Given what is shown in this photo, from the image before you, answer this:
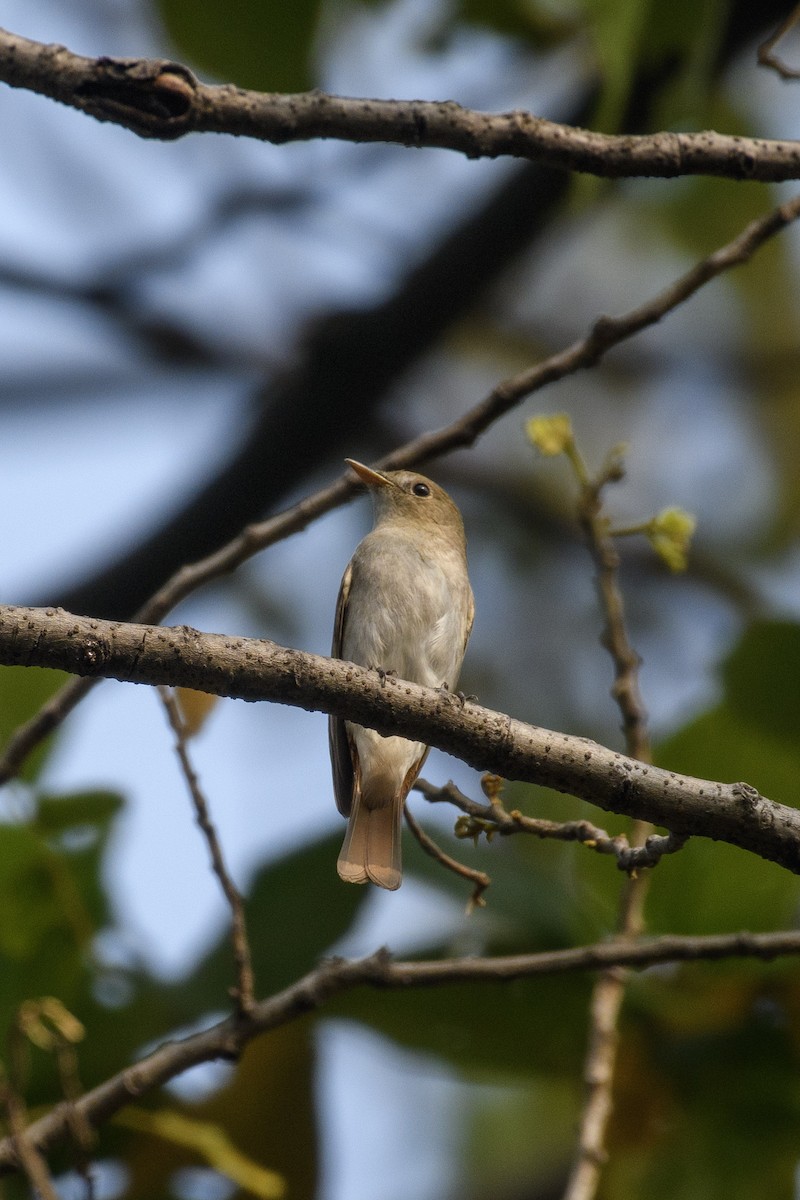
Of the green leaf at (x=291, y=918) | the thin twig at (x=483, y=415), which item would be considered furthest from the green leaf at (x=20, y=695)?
the green leaf at (x=291, y=918)

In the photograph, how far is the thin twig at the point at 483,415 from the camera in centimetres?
277

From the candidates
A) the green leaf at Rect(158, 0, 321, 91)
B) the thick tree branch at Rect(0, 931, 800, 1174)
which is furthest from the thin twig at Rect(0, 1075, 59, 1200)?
the green leaf at Rect(158, 0, 321, 91)

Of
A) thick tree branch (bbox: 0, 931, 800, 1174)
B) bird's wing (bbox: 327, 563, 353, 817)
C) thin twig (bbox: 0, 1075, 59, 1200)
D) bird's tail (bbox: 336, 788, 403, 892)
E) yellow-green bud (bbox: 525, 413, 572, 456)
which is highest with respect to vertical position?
→ yellow-green bud (bbox: 525, 413, 572, 456)

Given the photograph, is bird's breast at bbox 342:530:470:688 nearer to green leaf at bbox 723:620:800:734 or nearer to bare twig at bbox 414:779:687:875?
green leaf at bbox 723:620:800:734

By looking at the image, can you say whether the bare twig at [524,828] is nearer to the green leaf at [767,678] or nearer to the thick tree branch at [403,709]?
the thick tree branch at [403,709]

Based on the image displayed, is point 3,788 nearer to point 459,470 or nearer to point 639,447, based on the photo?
point 459,470

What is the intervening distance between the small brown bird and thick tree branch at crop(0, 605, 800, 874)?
138cm

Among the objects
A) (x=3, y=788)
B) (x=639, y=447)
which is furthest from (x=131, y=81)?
(x=639, y=447)

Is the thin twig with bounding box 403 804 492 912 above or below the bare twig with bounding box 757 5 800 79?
below

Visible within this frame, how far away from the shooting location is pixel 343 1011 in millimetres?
3406

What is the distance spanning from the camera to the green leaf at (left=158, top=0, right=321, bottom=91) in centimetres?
320

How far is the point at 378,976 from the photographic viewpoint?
2594mm

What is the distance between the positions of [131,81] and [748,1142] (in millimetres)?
2590

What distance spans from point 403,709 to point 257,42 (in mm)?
1812
